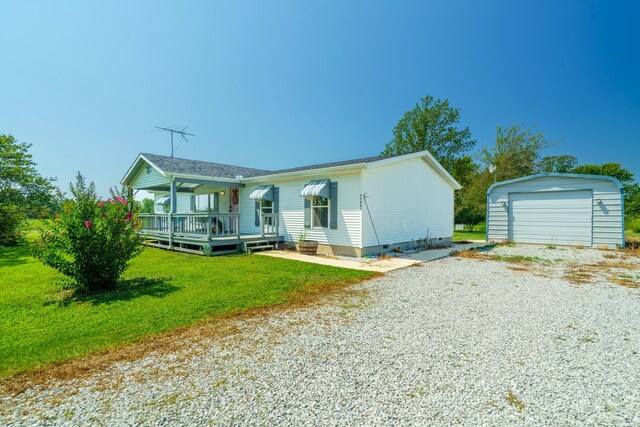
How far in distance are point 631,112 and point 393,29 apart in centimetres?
2474

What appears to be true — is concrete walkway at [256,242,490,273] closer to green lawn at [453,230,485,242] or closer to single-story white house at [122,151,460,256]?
single-story white house at [122,151,460,256]

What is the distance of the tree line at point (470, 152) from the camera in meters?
26.0

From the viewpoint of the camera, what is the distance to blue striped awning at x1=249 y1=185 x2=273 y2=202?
12.5 metres

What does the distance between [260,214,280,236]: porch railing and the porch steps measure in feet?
1.37

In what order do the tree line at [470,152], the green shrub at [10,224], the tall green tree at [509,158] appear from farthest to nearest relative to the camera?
1. the tree line at [470,152]
2. the tall green tree at [509,158]
3. the green shrub at [10,224]

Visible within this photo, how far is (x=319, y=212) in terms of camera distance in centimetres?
1121

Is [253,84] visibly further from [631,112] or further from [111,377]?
[631,112]

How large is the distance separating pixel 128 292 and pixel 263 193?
23.8ft

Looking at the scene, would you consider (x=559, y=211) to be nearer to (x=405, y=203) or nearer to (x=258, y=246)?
(x=405, y=203)

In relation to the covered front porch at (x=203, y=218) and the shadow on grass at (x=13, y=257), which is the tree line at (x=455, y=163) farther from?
the covered front porch at (x=203, y=218)

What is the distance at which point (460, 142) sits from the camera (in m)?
30.8

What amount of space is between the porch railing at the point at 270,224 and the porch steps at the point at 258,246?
0.42 meters

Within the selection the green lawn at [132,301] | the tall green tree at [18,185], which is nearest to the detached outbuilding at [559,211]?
the green lawn at [132,301]

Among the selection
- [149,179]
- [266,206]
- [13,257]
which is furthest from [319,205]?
[13,257]
